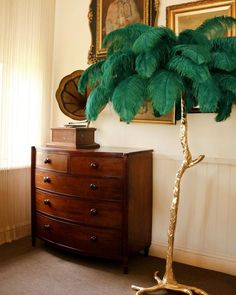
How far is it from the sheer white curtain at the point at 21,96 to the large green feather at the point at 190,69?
2.01 meters

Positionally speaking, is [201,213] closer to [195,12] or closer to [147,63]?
[147,63]

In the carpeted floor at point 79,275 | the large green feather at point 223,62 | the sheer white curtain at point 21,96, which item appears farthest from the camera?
the sheer white curtain at point 21,96

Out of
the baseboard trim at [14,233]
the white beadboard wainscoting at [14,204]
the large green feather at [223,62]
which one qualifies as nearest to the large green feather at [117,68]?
the large green feather at [223,62]

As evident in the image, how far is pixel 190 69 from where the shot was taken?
1.94 m

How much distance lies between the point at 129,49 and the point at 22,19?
176cm

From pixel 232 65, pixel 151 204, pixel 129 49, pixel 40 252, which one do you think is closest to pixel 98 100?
pixel 129 49

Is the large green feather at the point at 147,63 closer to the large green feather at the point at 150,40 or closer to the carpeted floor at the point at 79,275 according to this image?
the large green feather at the point at 150,40

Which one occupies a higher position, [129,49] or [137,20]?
[137,20]

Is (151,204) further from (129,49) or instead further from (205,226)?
(129,49)

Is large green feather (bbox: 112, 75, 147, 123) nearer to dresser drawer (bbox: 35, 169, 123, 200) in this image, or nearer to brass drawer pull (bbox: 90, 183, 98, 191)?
dresser drawer (bbox: 35, 169, 123, 200)

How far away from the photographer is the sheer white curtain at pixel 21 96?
336 centimetres

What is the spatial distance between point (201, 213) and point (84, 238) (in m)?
Answer: 1.08

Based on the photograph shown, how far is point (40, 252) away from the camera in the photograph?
3.24m

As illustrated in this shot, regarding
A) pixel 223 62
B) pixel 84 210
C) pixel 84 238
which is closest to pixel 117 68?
pixel 223 62
